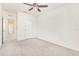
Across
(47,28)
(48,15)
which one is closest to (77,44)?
(47,28)

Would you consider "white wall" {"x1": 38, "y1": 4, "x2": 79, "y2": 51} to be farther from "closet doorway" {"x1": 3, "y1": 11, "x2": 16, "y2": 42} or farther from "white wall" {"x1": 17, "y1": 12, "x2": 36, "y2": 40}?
"closet doorway" {"x1": 3, "y1": 11, "x2": 16, "y2": 42}

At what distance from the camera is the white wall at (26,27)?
3.42 m

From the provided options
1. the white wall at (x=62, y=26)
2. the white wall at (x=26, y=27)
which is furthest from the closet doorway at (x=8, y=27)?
the white wall at (x=62, y=26)

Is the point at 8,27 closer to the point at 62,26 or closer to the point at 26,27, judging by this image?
→ the point at 26,27

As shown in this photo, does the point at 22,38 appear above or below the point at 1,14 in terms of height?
below

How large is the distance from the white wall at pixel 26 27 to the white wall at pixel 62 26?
33 centimetres

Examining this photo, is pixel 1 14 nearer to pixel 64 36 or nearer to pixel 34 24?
pixel 34 24

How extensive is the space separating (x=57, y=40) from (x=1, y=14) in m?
2.49

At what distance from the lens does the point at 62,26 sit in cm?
371

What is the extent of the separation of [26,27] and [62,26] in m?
1.58

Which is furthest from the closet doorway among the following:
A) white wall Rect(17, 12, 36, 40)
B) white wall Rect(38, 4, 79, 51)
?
white wall Rect(38, 4, 79, 51)

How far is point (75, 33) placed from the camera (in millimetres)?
3193

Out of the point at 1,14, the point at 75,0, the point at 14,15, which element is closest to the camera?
the point at 75,0

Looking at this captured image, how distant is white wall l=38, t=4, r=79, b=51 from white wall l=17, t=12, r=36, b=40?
0.33m
